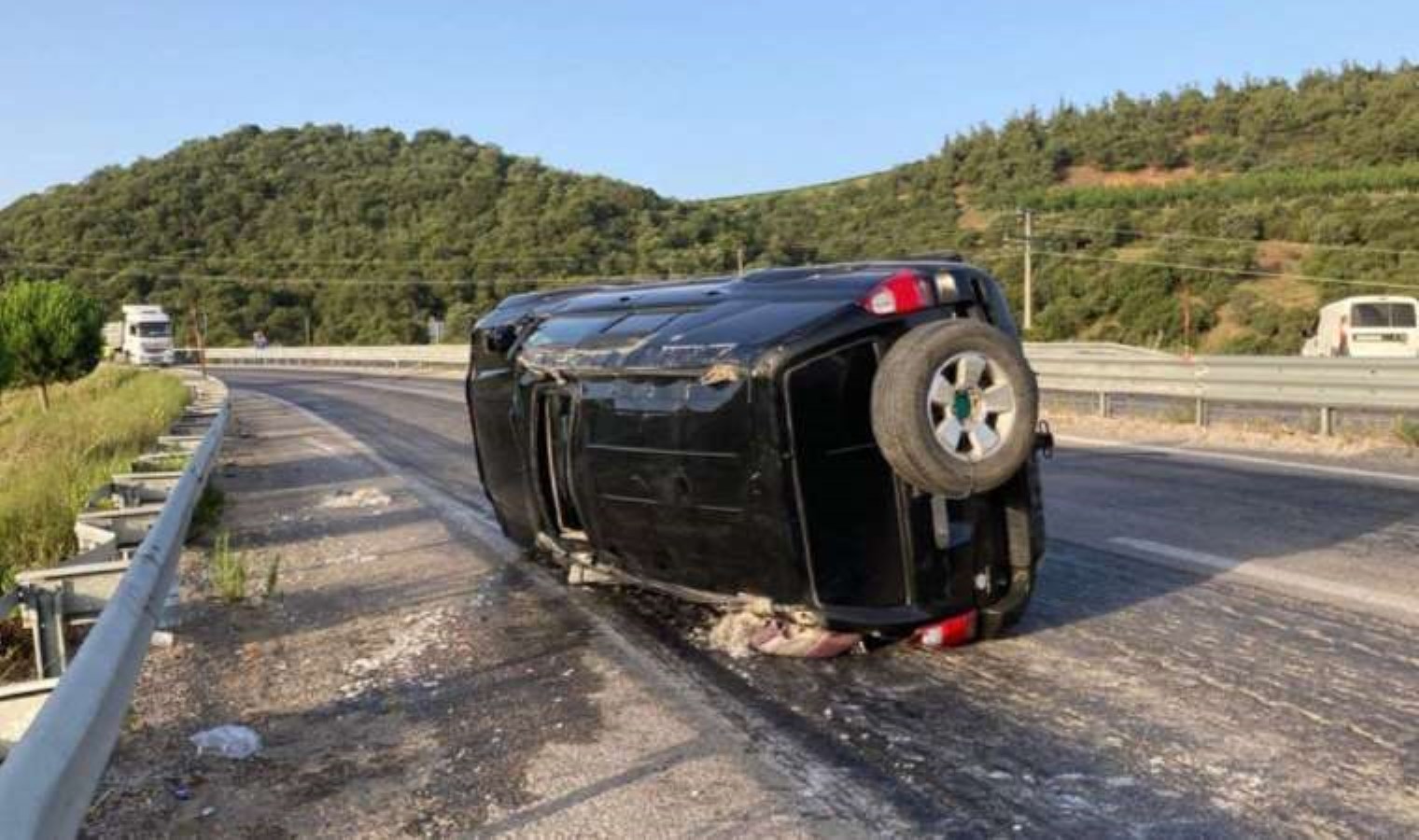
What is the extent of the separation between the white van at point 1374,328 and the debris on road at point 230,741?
2139 centimetres

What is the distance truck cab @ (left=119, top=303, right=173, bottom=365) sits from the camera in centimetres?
5178

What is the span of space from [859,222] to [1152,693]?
223ft

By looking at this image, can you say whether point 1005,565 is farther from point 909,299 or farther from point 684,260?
point 684,260

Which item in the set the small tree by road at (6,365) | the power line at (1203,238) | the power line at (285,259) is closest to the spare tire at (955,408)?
the small tree by road at (6,365)

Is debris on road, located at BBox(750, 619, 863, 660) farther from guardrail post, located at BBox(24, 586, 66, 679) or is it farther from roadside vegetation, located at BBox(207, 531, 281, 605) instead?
roadside vegetation, located at BBox(207, 531, 281, 605)

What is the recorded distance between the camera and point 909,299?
445 centimetres

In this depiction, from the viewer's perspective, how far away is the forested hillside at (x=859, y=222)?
47344 mm

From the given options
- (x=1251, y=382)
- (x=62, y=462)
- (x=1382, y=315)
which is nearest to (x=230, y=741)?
(x=62, y=462)

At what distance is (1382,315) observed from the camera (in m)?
22.2

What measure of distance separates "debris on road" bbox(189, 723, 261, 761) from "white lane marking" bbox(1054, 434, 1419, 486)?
8.32 metres

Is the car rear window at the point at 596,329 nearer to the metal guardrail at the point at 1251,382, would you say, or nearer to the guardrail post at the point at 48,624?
the guardrail post at the point at 48,624

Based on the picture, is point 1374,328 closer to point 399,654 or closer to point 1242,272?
point 399,654

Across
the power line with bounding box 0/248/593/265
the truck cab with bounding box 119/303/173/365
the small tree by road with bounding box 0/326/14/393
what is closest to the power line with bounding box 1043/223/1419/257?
the power line with bounding box 0/248/593/265

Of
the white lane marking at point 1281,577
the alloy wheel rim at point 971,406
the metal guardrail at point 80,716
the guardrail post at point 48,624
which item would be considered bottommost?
the white lane marking at point 1281,577
